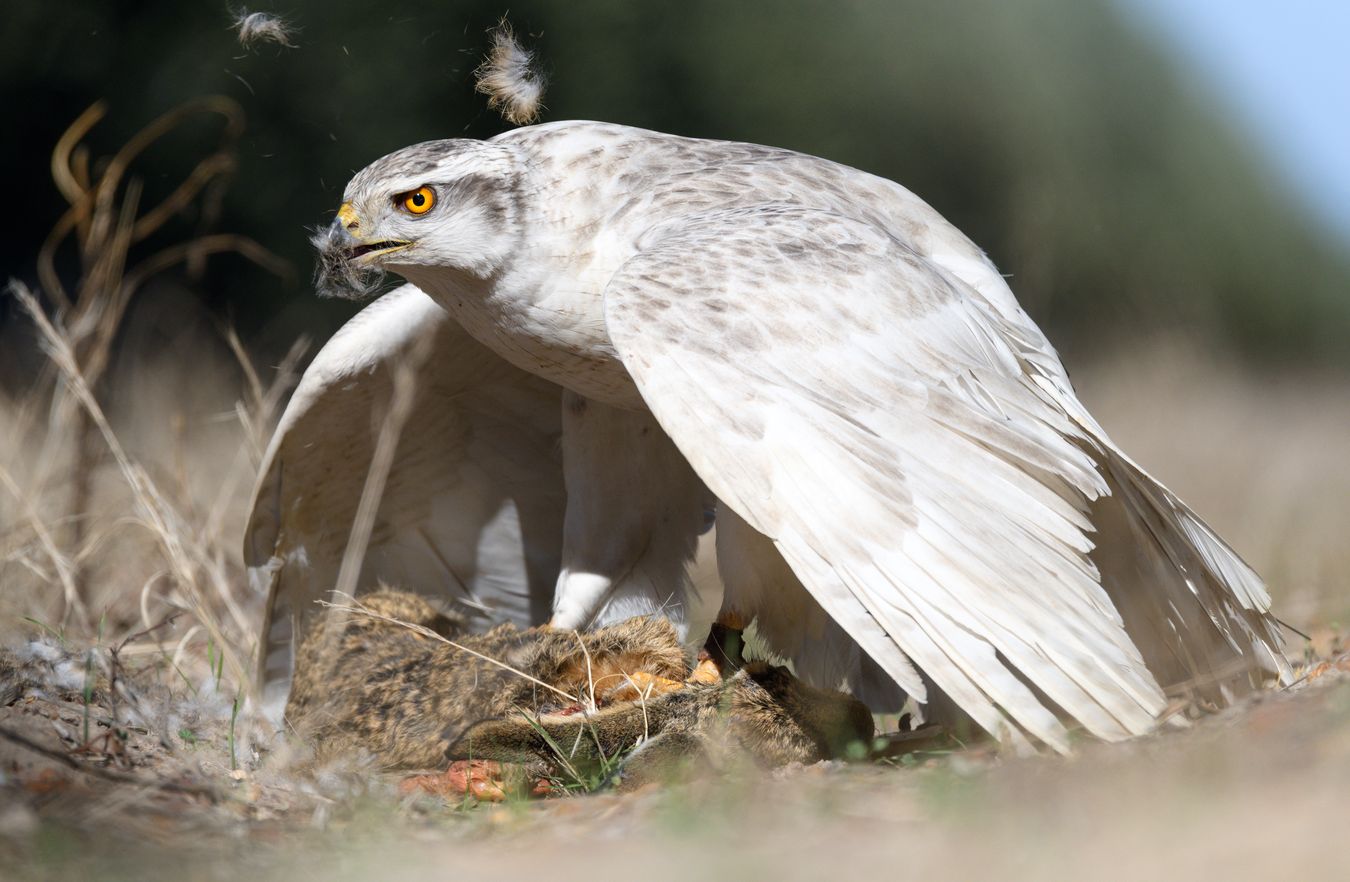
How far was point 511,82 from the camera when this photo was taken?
4379mm

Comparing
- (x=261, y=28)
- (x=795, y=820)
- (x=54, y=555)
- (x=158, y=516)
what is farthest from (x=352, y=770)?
(x=261, y=28)

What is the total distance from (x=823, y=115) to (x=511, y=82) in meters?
→ 7.55

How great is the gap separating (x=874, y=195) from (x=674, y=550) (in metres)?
1.40

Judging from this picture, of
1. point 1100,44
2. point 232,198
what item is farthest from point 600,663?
point 1100,44

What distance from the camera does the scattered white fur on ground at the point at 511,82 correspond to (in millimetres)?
4367

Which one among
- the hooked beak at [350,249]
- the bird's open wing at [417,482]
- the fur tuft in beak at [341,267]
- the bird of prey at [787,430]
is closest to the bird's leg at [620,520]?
the bird of prey at [787,430]

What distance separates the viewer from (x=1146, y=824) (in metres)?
2.12

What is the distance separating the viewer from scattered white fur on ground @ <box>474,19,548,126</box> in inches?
172

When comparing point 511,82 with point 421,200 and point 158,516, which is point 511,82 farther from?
point 158,516

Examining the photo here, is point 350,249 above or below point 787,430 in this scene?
above

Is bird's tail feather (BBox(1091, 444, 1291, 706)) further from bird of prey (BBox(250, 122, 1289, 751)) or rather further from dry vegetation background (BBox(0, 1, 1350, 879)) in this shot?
dry vegetation background (BBox(0, 1, 1350, 879))

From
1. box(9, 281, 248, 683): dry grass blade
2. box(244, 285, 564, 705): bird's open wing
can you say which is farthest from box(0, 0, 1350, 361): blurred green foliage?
box(9, 281, 248, 683): dry grass blade

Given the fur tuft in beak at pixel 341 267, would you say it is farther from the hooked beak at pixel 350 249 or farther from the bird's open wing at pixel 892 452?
the bird's open wing at pixel 892 452

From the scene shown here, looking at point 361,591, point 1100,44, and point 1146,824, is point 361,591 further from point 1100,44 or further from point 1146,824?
point 1100,44
